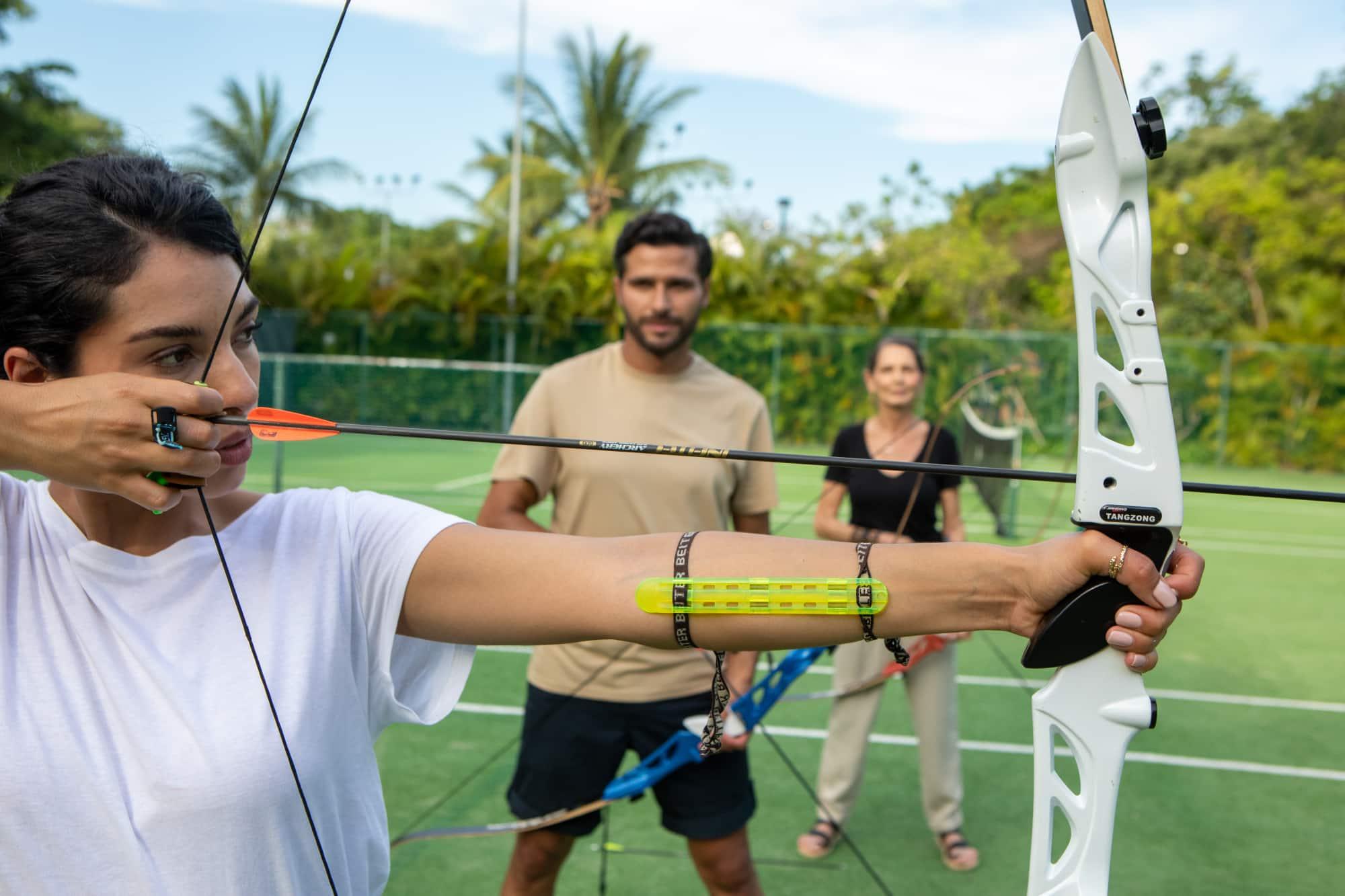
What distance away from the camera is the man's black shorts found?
258 cm

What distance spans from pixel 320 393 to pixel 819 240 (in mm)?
9780

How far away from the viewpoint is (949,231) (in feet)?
71.1

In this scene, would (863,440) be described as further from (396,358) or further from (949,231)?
(949,231)

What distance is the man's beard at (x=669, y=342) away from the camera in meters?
2.80

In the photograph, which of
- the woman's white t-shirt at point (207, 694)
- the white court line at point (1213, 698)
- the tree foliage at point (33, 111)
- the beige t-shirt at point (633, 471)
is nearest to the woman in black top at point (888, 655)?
the beige t-shirt at point (633, 471)

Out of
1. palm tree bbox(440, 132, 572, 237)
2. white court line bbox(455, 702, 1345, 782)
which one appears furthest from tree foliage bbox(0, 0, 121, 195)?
white court line bbox(455, 702, 1345, 782)

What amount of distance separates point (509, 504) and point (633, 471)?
0.31 m

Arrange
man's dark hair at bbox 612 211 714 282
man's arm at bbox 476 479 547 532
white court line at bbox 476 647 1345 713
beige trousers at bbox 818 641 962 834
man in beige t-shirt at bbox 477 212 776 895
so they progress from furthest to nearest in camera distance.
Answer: white court line at bbox 476 647 1345 713 < beige trousers at bbox 818 641 962 834 < man's dark hair at bbox 612 211 714 282 < man's arm at bbox 476 479 547 532 < man in beige t-shirt at bbox 477 212 776 895

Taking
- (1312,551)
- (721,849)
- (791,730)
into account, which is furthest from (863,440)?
(1312,551)

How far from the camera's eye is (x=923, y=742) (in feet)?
11.8

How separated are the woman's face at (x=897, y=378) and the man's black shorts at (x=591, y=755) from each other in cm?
156

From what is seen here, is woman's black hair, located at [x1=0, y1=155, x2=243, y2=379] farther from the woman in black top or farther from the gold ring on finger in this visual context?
the woman in black top

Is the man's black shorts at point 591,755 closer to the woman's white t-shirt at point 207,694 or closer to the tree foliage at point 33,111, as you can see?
the woman's white t-shirt at point 207,694

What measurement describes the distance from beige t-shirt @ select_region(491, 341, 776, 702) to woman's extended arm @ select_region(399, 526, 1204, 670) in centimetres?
128
